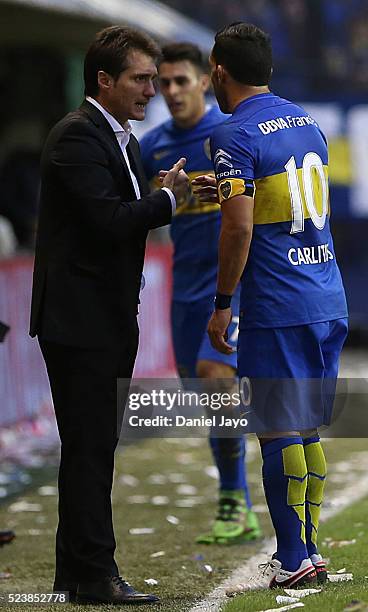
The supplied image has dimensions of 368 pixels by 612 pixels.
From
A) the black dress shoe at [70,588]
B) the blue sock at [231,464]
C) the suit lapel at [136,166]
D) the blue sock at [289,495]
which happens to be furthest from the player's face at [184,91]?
the black dress shoe at [70,588]

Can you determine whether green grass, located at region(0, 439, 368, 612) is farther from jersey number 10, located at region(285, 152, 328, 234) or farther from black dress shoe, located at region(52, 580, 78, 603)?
jersey number 10, located at region(285, 152, 328, 234)

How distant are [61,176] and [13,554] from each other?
7.85 feet

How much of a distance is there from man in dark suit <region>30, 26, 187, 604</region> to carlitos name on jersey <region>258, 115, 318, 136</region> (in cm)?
43

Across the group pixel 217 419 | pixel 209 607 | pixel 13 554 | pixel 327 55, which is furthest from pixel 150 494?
pixel 327 55

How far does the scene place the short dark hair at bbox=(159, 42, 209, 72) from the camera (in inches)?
304

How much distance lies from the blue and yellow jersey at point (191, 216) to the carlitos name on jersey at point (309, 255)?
1.89 metres

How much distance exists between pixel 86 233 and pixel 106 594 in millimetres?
1357

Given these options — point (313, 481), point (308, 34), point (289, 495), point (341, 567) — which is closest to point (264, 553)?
point (341, 567)

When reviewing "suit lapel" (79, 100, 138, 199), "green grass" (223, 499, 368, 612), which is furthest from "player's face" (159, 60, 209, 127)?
"green grass" (223, 499, 368, 612)

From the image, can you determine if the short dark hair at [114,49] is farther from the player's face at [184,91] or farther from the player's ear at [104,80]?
the player's face at [184,91]

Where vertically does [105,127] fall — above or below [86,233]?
above

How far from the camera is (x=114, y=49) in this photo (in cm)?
541

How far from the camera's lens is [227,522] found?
7270mm

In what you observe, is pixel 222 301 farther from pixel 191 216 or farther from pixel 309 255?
pixel 191 216
